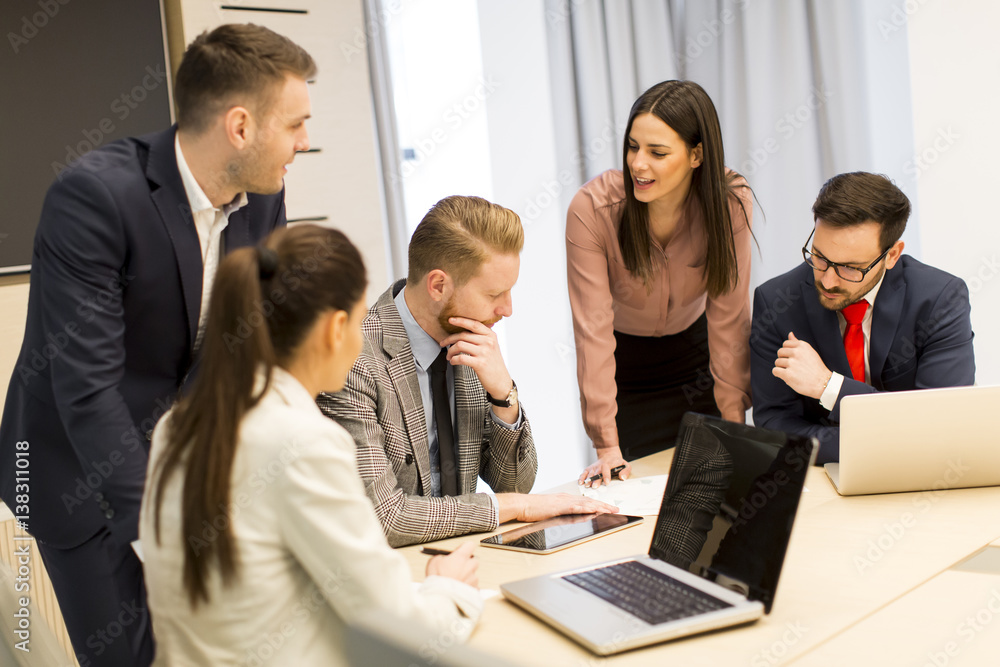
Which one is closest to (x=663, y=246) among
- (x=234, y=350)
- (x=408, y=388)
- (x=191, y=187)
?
(x=408, y=388)

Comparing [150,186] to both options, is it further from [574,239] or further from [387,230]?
[387,230]

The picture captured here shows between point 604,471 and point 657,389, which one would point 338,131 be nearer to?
point 657,389

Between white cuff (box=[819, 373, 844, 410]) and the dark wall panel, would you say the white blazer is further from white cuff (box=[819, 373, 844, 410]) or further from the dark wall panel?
the dark wall panel

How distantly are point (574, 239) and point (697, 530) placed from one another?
1.16 metres

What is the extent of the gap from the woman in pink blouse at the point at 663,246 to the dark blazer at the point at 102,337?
1024mm

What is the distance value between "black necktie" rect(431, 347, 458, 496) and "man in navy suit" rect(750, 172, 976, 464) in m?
0.77

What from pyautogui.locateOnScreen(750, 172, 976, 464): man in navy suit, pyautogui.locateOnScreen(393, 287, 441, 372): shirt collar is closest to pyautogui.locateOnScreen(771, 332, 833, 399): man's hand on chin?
pyautogui.locateOnScreen(750, 172, 976, 464): man in navy suit

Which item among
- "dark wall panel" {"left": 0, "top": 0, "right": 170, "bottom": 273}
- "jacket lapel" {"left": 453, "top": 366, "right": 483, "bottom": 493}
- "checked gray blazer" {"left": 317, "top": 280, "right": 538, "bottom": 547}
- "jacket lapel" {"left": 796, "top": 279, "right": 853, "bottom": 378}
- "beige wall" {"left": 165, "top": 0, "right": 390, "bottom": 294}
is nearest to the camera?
"checked gray blazer" {"left": 317, "top": 280, "right": 538, "bottom": 547}

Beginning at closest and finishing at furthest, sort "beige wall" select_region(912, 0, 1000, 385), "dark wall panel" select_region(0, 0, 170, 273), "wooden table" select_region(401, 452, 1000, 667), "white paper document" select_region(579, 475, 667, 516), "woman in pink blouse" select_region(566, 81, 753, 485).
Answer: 1. "wooden table" select_region(401, 452, 1000, 667)
2. "white paper document" select_region(579, 475, 667, 516)
3. "woman in pink blouse" select_region(566, 81, 753, 485)
4. "dark wall panel" select_region(0, 0, 170, 273)
5. "beige wall" select_region(912, 0, 1000, 385)

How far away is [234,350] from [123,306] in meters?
0.59

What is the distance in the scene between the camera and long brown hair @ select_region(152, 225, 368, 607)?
0.97 meters

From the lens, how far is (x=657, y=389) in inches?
103

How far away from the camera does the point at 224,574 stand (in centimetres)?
96

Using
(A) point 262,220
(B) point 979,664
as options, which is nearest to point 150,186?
(A) point 262,220
